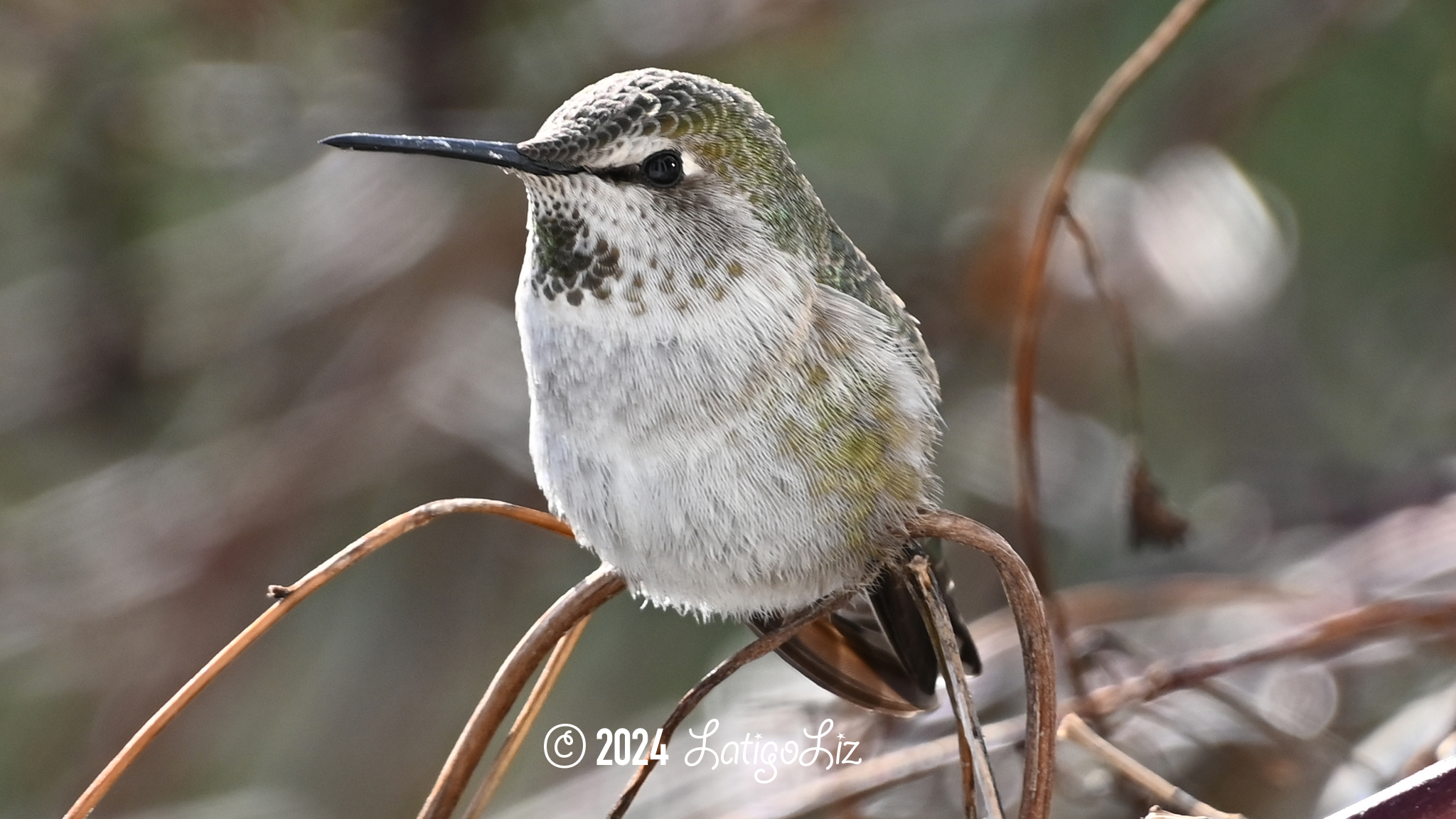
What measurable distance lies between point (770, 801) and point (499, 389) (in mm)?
1972

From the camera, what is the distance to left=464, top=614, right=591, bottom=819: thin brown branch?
62.5 inches

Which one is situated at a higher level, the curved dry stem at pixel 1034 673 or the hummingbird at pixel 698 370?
the hummingbird at pixel 698 370

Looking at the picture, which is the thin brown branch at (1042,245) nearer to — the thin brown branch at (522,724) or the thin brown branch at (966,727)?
the thin brown branch at (966,727)

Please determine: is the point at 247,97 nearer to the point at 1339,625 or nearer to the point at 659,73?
the point at 659,73

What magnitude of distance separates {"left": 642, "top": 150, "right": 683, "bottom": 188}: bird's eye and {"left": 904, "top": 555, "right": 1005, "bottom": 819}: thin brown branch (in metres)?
0.61

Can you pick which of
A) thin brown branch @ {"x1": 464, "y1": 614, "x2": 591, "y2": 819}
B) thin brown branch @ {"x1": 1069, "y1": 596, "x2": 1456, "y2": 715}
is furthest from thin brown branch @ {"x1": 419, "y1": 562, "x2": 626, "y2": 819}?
thin brown branch @ {"x1": 1069, "y1": 596, "x2": 1456, "y2": 715}

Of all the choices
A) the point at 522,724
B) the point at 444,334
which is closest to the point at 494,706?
the point at 522,724

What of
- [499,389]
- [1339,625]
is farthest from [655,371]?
[499,389]

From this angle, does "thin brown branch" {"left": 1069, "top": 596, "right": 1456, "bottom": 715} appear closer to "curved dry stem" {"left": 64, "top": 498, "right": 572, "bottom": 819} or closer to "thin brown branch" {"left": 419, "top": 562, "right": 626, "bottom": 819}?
"thin brown branch" {"left": 419, "top": 562, "right": 626, "bottom": 819}

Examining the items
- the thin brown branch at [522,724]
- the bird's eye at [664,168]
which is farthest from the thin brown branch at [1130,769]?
the bird's eye at [664,168]

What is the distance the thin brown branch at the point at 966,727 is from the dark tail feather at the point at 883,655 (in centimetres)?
48

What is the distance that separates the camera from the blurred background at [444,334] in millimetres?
4051

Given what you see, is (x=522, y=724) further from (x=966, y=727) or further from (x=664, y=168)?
(x=664, y=168)

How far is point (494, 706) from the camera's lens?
1519mm
